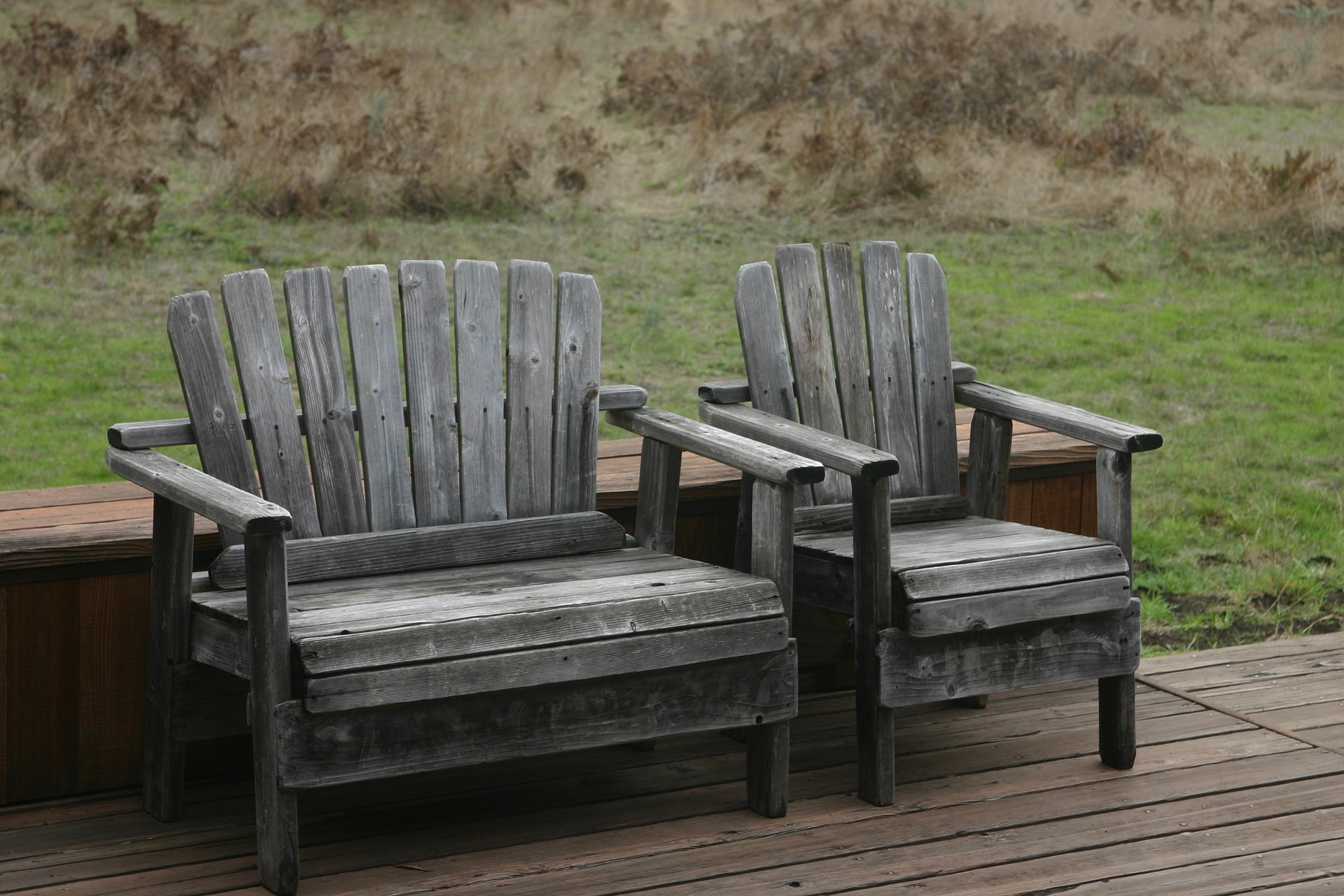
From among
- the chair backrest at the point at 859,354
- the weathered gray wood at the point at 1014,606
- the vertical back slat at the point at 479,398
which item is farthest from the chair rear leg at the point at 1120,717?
the vertical back slat at the point at 479,398

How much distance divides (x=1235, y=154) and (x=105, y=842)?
28.0 ft

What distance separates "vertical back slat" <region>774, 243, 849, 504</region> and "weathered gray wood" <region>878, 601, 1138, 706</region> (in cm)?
54

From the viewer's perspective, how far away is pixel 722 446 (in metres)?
3.03

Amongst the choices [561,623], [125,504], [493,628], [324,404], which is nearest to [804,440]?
[561,623]

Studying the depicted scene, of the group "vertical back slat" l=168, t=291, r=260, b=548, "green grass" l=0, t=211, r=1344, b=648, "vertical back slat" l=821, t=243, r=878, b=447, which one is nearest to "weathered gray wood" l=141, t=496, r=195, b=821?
"vertical back slat" l=168, t=291, r=260, b=548

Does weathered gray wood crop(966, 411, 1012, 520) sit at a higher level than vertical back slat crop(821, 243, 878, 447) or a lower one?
lower

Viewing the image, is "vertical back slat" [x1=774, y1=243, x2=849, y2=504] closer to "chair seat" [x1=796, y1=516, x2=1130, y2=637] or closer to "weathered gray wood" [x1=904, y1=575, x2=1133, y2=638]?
"chair seat" [x1=796, y1=516, x2=1130, y2=637]

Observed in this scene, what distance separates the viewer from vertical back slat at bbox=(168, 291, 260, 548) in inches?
114

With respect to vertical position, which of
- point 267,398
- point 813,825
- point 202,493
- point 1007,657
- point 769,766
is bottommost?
point 813,825

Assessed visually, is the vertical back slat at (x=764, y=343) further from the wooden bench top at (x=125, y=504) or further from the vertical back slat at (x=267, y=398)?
the vertical back slat at (x=267, y=398)

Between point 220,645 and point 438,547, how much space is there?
0.49 metres

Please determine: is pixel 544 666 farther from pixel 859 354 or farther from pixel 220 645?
pixel 859 354

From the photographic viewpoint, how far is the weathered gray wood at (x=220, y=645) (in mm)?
2660

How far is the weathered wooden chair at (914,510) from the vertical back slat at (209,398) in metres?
0.98
